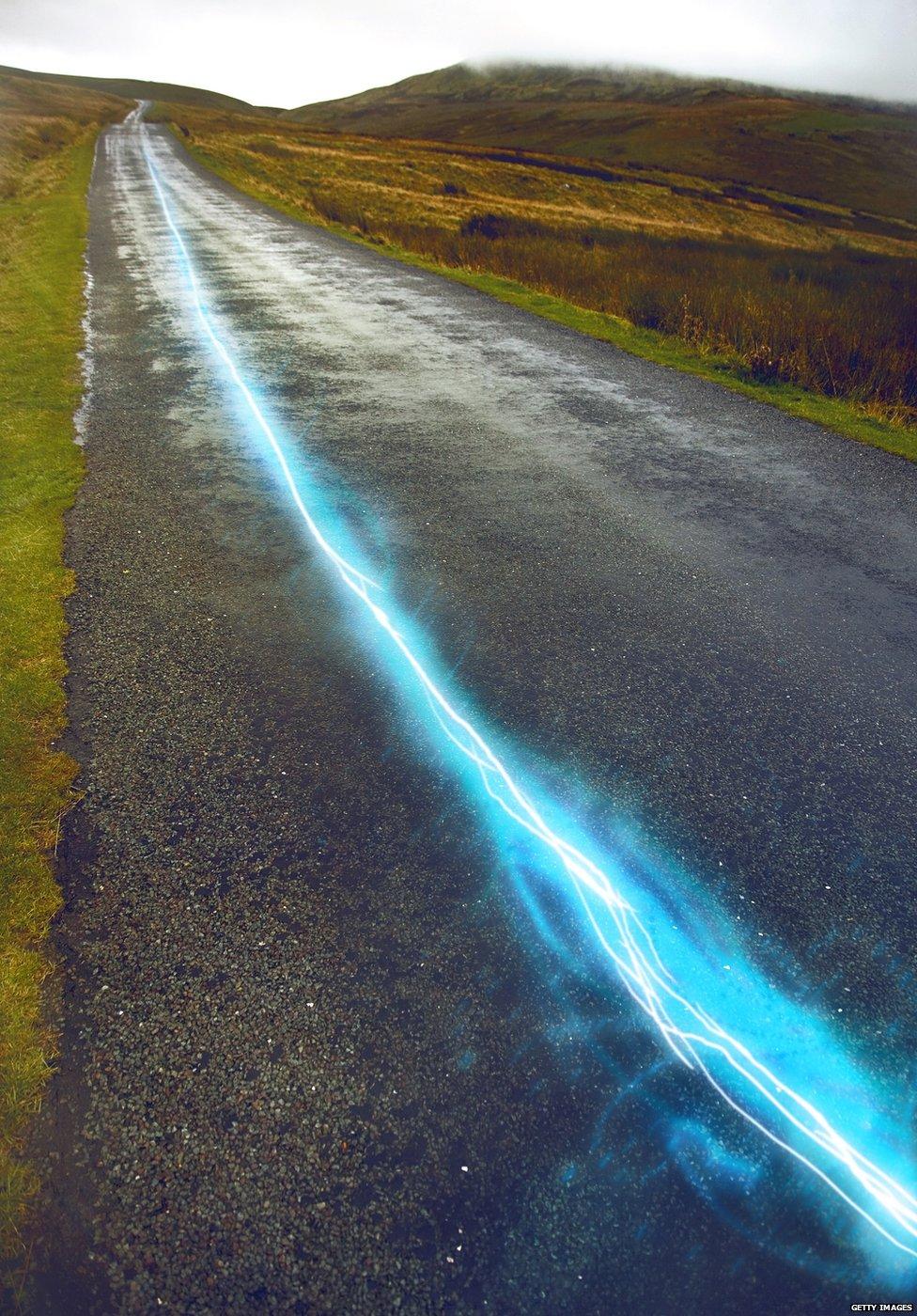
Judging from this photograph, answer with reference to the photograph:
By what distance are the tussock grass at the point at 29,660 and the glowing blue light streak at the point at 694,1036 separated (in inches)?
79.5

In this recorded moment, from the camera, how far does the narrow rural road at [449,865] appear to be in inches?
81.4

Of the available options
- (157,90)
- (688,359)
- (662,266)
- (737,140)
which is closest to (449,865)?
(688,359)

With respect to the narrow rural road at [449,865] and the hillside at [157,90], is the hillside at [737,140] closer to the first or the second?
the hillside at [157,90]

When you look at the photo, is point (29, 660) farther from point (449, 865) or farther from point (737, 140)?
point (737, 140)

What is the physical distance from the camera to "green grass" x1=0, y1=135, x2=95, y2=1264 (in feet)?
7.89

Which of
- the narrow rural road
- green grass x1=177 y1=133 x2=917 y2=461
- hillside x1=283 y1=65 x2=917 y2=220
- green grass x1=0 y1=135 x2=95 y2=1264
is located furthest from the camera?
hillside x1=283 y1=65 x2=917 y2=220

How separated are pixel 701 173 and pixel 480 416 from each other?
82.8 meters

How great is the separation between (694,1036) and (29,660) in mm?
4085

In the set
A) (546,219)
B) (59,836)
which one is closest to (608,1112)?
(59,836)

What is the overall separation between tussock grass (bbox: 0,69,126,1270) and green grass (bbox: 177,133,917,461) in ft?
26.9

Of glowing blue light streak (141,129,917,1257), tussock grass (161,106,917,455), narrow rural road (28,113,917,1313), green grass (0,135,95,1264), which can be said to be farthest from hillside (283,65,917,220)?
glowing blue light streak (141,129,917,1257)

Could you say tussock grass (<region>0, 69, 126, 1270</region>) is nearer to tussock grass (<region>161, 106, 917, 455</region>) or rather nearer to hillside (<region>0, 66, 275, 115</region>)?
tussock grass (<region>161, 106, 917, 455</region>)

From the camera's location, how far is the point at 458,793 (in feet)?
11.6

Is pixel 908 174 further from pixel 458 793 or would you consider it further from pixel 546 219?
pixel 458 793
